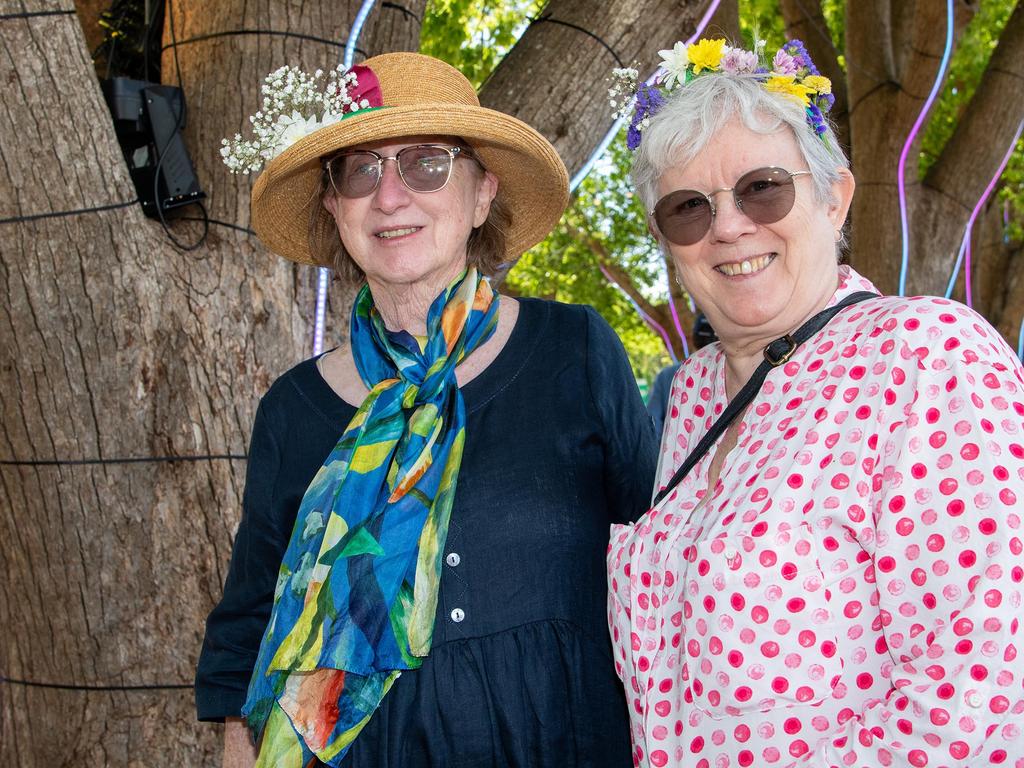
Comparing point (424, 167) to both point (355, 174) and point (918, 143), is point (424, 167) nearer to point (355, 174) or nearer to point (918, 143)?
point (355, 174)

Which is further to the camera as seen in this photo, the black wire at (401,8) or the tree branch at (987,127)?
the tree branch at (987,127)

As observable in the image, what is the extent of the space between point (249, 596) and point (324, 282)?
1.26 m

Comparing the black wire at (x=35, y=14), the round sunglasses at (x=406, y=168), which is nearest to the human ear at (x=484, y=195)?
the round sunglasses at (x=406, y=168)

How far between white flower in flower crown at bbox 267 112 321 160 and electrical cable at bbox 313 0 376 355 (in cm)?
89

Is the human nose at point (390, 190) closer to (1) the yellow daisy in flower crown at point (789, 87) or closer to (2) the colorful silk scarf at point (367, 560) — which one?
(2) the colorful silk scarf at point (367, 560)

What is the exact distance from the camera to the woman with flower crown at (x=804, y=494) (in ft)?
4.66

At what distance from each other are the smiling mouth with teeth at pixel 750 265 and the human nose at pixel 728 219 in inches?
1.9

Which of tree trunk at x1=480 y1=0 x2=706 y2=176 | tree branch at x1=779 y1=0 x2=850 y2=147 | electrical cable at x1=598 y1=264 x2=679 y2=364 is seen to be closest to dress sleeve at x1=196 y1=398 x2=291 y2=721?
tree trunk at x1=480 y1=0 x2=706 y2=176

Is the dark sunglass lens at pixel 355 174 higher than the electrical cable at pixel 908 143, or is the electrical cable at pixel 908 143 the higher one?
the electrical cable at pixel 908 143

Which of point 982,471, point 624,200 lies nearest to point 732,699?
point 982,471

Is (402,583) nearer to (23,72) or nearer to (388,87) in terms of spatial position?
(388,87)

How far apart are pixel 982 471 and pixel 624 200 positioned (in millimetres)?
12369

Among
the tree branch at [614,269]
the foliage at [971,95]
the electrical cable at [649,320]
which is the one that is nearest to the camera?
the foliage at [971,95]

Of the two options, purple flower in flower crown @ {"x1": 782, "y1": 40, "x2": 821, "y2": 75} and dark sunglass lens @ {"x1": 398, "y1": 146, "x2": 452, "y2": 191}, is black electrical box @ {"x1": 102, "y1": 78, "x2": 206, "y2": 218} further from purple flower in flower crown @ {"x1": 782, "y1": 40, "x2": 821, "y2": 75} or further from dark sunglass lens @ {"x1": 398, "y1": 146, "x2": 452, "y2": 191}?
purple flower in flower crown @ {"x1": 782, "y1": 40, "x2": 821, "y2": 75}
